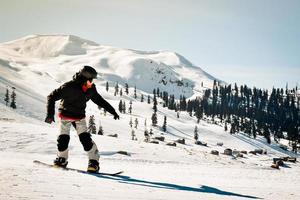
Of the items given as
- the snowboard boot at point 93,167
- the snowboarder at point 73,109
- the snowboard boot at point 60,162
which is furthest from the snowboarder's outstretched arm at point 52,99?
the snowboard boot at point 93,167

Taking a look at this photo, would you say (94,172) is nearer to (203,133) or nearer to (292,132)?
(203,133)

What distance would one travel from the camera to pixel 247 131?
189 metres

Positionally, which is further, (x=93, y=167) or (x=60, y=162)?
(x=60, y=162)

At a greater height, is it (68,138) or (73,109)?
(73,109)

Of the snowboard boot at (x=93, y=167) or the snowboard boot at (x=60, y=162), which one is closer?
the snowboard boot at (x=93, y=167)

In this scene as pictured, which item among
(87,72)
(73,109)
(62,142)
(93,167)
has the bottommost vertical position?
(93,167)

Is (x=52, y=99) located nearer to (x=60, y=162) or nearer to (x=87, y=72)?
(x=87, y=72)

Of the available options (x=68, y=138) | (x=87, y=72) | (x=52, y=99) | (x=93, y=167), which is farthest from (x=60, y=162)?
(x=87, y=72)

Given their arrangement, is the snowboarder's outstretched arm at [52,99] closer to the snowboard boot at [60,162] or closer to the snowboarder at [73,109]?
the snowboarder at [73,109]

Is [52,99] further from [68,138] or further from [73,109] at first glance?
[68,138]

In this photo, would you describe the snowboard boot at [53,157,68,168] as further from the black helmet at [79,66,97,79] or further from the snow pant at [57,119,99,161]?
the black helmet at [79,66,97,79]

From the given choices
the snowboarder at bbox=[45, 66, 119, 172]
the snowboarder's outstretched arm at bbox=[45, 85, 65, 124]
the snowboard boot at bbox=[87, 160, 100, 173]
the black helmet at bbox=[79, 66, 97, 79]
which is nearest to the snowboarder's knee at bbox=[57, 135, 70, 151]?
the snowboarder at bbox=[45, 66, 119, 172]

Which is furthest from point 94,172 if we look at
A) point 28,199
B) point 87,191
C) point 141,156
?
point 141,156

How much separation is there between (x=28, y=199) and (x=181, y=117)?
643ft
